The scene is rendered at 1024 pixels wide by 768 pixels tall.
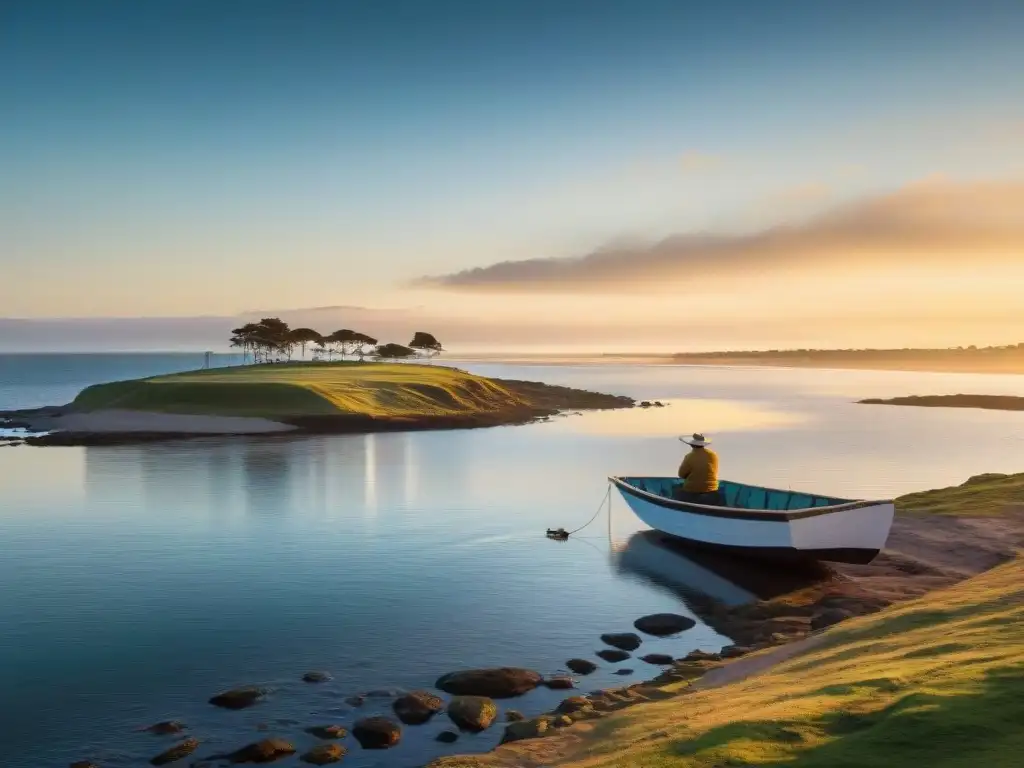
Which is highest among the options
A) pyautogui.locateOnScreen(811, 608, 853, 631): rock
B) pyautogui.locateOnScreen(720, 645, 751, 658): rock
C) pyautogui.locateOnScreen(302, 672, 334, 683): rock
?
pyautogui.locateOnScreen(811, 608, 853, 631): rock

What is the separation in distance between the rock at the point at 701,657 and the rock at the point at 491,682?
3.96 meters

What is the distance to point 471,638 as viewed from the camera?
74.8 ft

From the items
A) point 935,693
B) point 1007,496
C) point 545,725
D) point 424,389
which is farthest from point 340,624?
point 424,389

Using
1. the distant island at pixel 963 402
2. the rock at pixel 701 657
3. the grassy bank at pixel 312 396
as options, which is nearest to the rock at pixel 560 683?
the rock at pixel 701 657

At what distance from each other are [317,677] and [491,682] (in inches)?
165

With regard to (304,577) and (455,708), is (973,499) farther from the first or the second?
(455,708)

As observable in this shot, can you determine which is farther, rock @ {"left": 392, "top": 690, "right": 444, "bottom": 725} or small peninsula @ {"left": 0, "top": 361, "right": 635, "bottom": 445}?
Result: small peninsula @ {"left": 0, "top": 361, "right": 635, "bottom": 445}

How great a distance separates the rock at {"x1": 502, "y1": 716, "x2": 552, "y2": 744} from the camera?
1533cm

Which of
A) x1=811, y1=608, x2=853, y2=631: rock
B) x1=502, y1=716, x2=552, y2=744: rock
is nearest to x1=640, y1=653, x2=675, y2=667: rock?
x1=811, y1=608, x2=853, y2=631: rock

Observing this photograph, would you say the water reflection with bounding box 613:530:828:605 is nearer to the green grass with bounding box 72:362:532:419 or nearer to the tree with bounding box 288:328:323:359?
the green grass with bounding box 72:362:532:419

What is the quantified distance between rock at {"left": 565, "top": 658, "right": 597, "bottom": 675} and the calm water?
440 millimetres

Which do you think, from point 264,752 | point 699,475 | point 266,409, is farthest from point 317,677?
point 266,409

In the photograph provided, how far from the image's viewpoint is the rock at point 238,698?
57.9 feet

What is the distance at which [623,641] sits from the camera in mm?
22031
